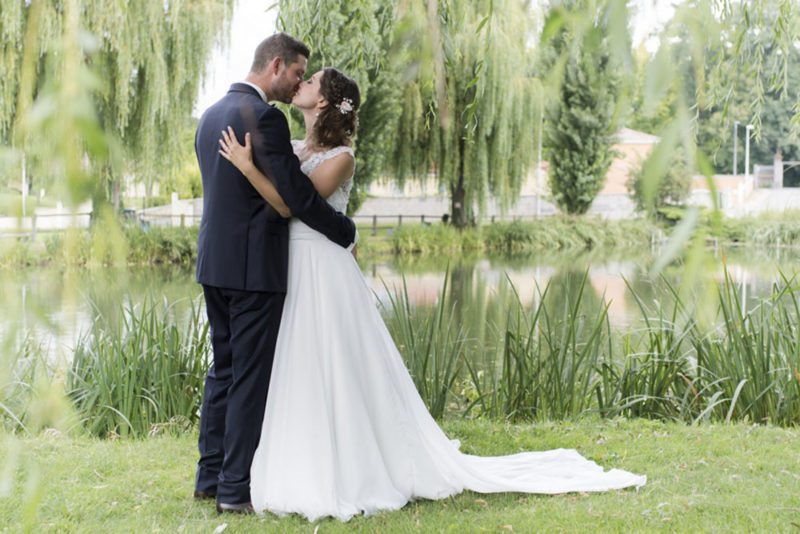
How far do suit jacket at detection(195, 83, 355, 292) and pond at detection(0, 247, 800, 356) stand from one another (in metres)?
2.87

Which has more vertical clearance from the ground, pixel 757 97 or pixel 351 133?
pixel 757 97

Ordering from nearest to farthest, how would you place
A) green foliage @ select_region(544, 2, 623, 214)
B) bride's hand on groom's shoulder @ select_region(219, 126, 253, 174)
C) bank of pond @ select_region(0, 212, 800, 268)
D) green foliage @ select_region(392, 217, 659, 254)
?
bride's hand on groom's shoulder @ select_region(219, 126, 253, 174)
bank of pond @ select_region(0, 212, 800, 268)
green foliage @ select_region(392, 217, 659, 254)
green foliage @ select_region(544, 2, 623, 214)

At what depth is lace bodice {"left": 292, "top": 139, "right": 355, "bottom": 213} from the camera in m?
2.78

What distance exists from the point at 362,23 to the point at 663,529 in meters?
2.29

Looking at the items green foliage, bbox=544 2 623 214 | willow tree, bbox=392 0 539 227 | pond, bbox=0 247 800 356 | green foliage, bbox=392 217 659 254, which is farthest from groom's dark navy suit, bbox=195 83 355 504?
green foliage, bbox=544 2 623 214

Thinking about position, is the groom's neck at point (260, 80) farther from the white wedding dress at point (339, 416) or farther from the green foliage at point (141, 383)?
the green foliage at point (141, 383)

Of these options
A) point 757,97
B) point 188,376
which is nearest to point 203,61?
point 188,376

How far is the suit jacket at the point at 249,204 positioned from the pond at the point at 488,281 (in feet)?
9.42

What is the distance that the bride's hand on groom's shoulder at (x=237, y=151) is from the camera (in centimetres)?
256

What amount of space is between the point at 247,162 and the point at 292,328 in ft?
1.96

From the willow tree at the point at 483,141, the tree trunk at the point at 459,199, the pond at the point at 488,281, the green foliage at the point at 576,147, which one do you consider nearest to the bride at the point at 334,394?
the pond at the point at 488,281

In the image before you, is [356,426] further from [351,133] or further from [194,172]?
[194,172]

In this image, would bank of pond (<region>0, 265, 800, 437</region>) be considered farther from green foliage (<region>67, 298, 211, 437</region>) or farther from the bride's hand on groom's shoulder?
the bride's hand on groom's shoulder

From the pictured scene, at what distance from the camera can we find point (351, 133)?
288cm
